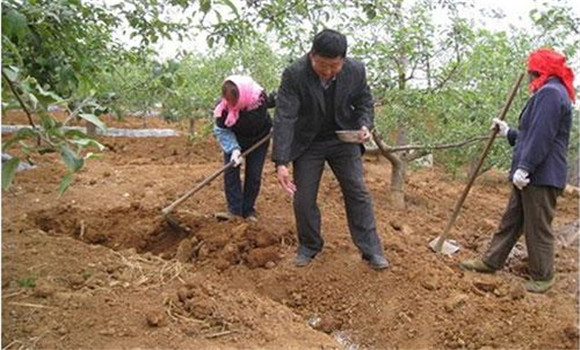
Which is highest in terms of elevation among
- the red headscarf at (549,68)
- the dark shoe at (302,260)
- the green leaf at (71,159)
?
the green leaf at (71,159)

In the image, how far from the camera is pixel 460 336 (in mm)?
3221

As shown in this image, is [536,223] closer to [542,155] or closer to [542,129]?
[542,155]

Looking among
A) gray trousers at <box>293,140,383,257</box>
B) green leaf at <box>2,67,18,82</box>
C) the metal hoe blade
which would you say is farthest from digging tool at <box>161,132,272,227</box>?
green leaf at <box>2,67,18,82</box>

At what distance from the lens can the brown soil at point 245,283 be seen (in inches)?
116

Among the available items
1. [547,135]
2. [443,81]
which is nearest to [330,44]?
[547,135]

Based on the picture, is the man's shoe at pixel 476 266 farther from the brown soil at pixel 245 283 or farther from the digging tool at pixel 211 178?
the digging tool at pixel 211 178

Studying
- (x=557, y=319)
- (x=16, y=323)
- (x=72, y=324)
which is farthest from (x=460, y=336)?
(x=16, y=323)

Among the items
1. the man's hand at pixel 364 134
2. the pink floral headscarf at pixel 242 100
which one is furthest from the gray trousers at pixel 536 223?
the pink floral headscarf at pixel 242 100

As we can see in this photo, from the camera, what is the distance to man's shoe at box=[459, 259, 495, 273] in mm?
4086

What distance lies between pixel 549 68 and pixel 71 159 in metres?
2.94

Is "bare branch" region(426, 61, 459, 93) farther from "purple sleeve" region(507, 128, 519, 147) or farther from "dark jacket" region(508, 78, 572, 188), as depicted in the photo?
"dark jacket" region(508, 78, 572, 188)

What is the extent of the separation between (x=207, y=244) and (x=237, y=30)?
5.27ft

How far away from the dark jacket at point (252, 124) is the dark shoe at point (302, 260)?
116 centimetres

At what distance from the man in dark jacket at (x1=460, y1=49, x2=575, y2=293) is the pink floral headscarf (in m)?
1.94
